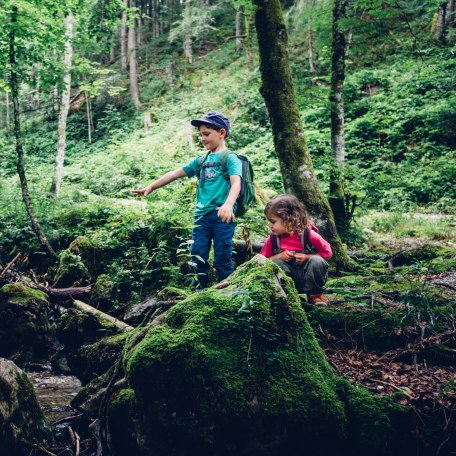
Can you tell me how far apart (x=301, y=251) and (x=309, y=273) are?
0.90ft

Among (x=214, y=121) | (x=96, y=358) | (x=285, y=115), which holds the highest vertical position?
(x=285, y=115)

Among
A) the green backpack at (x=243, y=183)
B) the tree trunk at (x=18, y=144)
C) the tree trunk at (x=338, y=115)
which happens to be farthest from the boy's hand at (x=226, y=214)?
the tree trunk at (x=18, y=144)

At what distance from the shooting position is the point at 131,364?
2.74m

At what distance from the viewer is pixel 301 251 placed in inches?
158

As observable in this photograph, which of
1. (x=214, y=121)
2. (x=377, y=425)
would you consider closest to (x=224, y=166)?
(x=214, y=121)

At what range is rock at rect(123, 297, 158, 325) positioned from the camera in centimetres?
572

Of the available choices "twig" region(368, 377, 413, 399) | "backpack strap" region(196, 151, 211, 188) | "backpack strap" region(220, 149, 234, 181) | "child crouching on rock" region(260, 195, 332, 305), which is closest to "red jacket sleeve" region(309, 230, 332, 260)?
"child crouching on rock" region(260, 195, 332, 305)

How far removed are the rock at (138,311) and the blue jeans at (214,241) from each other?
4.57ft

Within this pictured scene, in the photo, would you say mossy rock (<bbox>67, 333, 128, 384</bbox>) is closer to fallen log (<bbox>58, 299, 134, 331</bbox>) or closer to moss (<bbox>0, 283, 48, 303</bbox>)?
fallen log (<bbox>58, 299, 134, 331</bbox>)

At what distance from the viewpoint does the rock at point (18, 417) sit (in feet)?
10.1

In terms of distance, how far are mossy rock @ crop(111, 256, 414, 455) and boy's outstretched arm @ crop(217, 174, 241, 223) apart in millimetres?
908

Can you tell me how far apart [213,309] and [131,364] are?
2.24ft

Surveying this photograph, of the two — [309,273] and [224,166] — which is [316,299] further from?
[224,166]

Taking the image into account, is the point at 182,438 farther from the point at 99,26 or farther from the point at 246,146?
the point at 246,146
